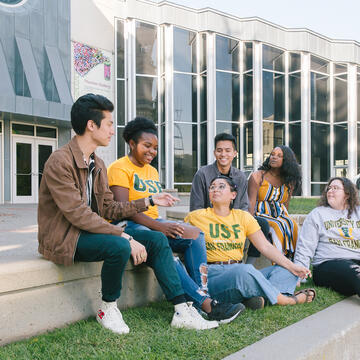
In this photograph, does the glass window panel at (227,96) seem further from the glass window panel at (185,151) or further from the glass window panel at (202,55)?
the glass window panel at (185,151)

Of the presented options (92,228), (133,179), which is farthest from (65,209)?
(133,179)

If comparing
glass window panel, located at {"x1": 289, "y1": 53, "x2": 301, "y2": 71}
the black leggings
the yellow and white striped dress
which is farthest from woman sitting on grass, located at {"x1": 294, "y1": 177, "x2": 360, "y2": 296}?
glass window panel, located at {"x1": 289, "y1": 53, "x2": 301, "y2": 71}

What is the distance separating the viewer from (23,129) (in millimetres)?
15461

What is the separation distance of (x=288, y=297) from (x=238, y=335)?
91 centimetres

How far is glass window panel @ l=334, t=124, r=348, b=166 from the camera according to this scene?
2106cm

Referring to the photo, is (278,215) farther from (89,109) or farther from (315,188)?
(315,188)

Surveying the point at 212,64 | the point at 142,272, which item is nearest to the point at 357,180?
the point at 142,272

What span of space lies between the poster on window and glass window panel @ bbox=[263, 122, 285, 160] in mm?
7636

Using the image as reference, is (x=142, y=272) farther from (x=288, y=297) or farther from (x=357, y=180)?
(x=357, y=180)

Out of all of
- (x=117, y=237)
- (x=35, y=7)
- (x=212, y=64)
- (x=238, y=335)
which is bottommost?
(x=238, y=335)

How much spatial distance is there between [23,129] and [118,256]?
47.0 ft

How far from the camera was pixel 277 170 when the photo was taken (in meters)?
4.68

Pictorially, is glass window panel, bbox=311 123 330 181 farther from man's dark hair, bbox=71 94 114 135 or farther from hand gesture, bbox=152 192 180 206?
man's dark hair, bbox=71 94 114 135

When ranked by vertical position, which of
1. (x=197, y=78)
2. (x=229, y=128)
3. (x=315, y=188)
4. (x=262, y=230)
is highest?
(x=197, y=78)
